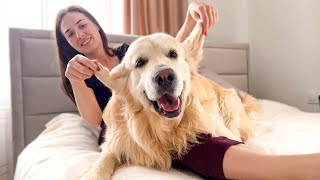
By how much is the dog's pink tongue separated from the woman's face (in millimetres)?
777

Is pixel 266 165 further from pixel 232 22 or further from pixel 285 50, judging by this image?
pixel 232 22

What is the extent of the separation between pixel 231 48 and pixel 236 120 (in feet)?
5.12

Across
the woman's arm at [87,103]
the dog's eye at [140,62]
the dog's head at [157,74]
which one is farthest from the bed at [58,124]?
the dog's eye at [140,62]

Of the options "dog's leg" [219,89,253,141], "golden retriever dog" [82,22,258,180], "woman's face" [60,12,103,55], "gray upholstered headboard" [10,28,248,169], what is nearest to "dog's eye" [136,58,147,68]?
"golden retriever dog" [82,22,258,180]

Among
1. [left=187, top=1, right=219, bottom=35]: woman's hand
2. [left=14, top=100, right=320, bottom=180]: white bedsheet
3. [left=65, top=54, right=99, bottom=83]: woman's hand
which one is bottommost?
[left=14, top=100, right=320, bottom=180]: white bedsheet

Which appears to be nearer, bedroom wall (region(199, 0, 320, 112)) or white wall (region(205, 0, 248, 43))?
bedroom wall (region(199, 0, 320, 112))

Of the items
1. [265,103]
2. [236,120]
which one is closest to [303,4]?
[265,103]

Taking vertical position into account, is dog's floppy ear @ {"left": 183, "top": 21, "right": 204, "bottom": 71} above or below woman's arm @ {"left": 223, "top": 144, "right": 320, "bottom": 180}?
above

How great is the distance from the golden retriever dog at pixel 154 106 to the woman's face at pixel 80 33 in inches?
22.9

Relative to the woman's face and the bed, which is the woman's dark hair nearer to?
the woman's face

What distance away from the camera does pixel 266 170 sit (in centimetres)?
82

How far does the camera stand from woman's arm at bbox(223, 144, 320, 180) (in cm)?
77

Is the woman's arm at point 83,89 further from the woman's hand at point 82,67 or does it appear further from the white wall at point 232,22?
the white wall at point 232,22

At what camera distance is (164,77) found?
0.94 meters
